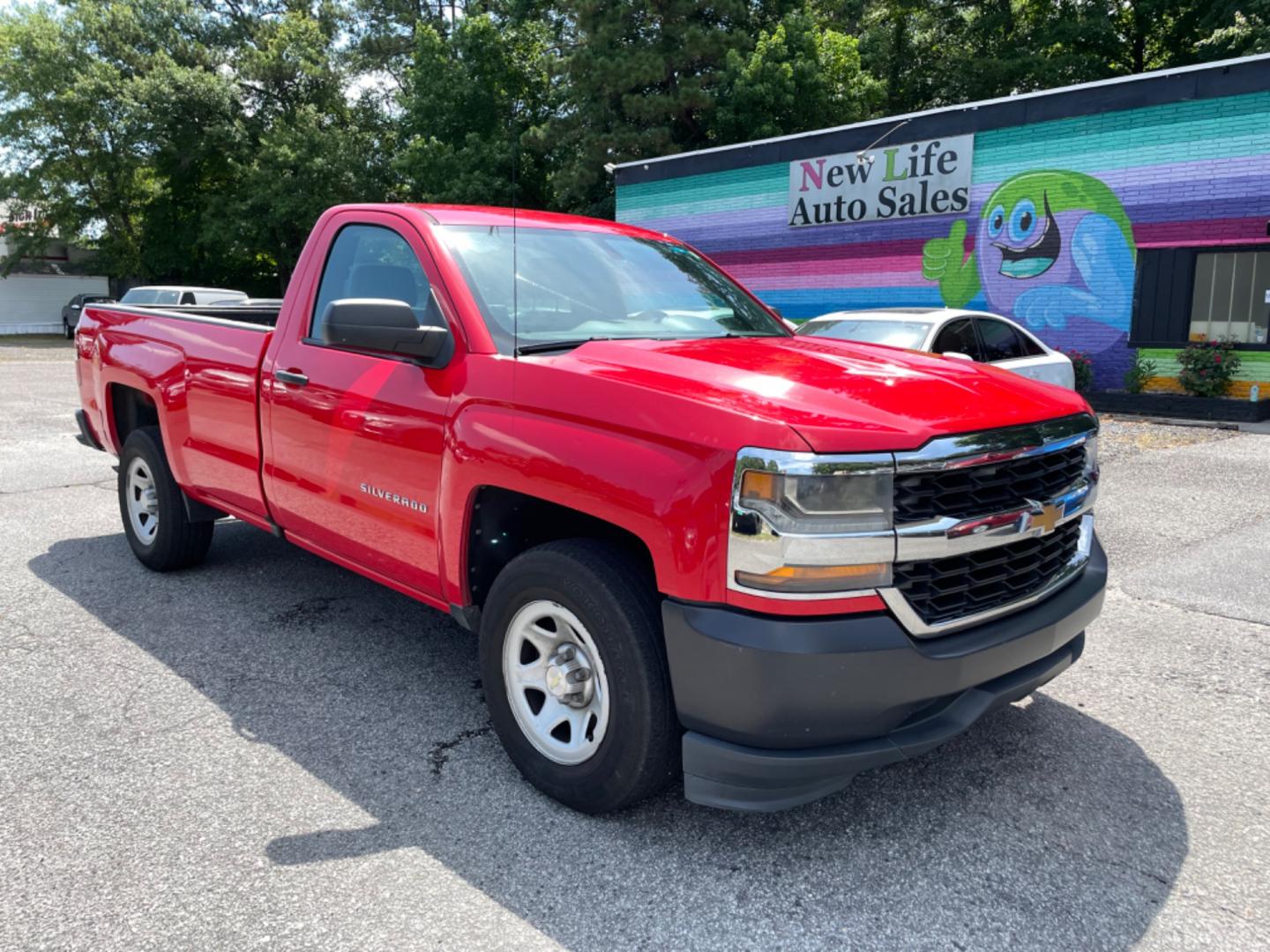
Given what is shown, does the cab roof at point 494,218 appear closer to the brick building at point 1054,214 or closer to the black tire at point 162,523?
the black tire at point 162,523

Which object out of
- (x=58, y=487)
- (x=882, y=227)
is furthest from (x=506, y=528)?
(x=882, y=227)

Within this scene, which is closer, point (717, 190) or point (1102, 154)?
point (1102, 154)

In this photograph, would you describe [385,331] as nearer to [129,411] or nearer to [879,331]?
[129,411]

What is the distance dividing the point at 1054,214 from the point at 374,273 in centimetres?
1477

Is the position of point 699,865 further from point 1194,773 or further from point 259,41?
point 259,41

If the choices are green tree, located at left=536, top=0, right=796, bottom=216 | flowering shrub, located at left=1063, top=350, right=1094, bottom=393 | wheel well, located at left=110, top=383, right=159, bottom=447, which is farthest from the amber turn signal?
green tree, located at left=536, top=0, right=796, bottom=216

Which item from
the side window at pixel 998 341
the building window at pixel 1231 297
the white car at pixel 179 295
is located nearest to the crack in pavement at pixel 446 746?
the side window at pixel 998 341

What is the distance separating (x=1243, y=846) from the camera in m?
2.87

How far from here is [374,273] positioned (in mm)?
3914

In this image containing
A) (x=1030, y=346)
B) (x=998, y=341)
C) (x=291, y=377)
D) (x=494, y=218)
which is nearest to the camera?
(x=494, y=218)

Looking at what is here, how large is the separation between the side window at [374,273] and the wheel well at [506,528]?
71 cm

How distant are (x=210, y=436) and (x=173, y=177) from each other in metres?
38.8

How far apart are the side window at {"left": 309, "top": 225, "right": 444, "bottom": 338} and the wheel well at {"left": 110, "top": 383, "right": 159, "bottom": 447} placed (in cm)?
212

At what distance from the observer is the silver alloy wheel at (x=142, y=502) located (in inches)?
214
